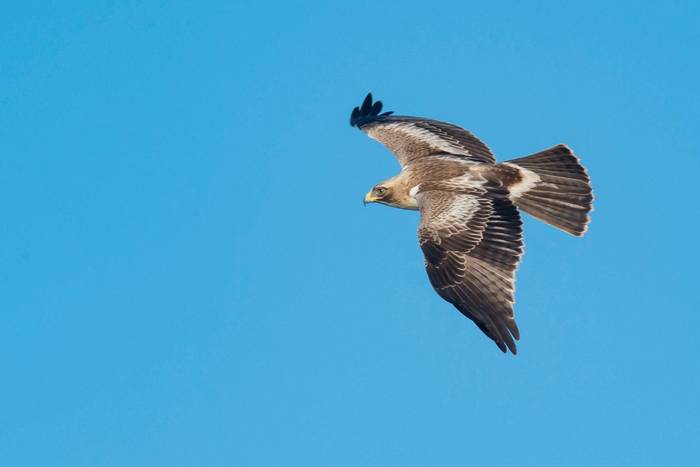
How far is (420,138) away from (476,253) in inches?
163

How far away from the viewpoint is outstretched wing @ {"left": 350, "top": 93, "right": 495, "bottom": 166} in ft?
62.7

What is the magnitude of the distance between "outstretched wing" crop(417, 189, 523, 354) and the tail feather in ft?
1.47

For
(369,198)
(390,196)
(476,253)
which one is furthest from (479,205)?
(369,198)

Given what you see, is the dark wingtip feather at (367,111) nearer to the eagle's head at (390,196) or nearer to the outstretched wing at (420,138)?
the outstretched wing at (420,138)

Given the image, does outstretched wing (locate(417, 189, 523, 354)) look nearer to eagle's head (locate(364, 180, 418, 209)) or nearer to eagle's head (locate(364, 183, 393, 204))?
eagle's head (locate(364, 180, 418, 209))

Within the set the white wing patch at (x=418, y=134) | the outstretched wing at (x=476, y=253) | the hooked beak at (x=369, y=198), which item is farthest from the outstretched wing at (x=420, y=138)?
the outstretched wing at (x=476, y=253)

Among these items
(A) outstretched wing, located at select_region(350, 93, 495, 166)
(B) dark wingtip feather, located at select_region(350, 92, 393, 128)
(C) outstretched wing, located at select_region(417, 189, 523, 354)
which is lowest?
(C) outstretched wing, located at select_region(417, 189, 523, 354)

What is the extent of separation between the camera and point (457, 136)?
19578mm

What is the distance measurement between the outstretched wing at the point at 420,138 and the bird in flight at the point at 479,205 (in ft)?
0.07

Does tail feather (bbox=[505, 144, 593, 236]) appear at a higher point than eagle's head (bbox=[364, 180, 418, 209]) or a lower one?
lower

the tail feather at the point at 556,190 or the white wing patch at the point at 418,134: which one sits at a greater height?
the white wing patch at the point at 418,134

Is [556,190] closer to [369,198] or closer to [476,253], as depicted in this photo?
[476,253]

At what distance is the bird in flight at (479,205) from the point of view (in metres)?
15.5

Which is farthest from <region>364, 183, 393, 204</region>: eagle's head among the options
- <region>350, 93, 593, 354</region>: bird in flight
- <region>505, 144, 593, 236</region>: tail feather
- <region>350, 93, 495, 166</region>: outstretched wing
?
<region>505, 144, 593, 236</region>: tail feather
